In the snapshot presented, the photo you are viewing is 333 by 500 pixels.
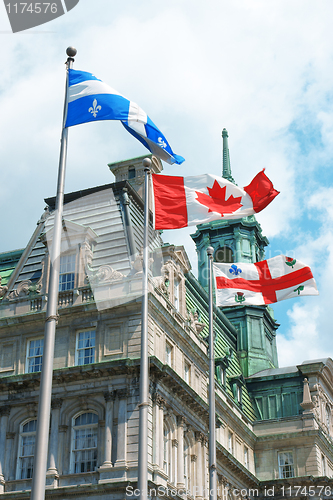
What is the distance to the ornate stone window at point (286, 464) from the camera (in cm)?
5366

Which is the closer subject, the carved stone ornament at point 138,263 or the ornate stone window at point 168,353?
the carved stone ornament at point 138,263

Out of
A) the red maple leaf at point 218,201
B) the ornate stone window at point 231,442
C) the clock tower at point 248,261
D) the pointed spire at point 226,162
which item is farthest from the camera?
the pointed spire at point 226,162

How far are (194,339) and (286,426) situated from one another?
1805cm

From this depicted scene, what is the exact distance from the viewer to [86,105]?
21.5 metres

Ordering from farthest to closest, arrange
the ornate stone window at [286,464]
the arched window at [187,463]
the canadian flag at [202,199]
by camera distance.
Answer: the ornate stone window at [286,464] < the arched window at [187,463] < the canadian flag at [202,199]

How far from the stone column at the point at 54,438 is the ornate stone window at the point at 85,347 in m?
2.33

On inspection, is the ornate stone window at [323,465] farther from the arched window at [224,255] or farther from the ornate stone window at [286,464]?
the arched window at [224,255]

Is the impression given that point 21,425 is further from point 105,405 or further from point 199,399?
point 199,399

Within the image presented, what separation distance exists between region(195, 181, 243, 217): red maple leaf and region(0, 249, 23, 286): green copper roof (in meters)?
18.3

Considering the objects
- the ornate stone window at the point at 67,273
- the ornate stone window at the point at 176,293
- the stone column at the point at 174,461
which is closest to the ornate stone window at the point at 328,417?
the ornate stone window at the point at 176,293

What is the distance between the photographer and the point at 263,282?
105ft

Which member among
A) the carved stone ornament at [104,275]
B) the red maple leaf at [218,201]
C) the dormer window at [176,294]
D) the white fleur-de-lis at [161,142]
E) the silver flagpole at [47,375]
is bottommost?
the silver flagpole at [47,375]

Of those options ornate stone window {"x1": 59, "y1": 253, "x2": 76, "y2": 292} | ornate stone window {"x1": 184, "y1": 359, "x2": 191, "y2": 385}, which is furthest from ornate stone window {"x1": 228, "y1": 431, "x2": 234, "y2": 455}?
ornate stone window {"x1": 59, "y1": 253, "x2": 76, "y2": 292}

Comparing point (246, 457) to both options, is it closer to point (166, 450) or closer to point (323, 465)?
point (323, 465)
